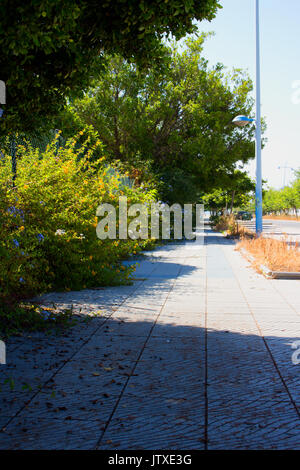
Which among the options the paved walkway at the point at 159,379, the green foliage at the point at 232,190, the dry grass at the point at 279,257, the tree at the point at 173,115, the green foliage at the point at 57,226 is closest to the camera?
the paved walkway at the point at 159,379

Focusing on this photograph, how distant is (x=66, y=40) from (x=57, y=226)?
344 centimetres

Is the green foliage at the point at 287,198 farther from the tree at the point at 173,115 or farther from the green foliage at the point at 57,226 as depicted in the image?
the green foliage at the point at 57,226

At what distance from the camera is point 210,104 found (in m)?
25.5

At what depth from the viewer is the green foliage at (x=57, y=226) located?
6359 millimetres

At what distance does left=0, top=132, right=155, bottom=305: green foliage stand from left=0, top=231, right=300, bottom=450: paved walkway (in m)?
0.82

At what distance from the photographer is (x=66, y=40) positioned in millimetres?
4578

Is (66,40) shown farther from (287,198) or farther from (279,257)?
(287,198)

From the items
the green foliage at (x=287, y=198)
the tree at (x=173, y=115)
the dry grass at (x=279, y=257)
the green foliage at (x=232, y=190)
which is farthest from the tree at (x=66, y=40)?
the green foliage at (x=287, y=198)

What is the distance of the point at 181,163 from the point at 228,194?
56.6ft

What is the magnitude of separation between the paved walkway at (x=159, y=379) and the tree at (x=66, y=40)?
9.37 feet

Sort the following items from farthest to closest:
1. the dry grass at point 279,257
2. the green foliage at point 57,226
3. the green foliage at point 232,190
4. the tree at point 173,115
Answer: the green foliage at point 232,190 → the tree at point 173,115 → the dry grass at point 279,257 → the green foliage at point 57,226

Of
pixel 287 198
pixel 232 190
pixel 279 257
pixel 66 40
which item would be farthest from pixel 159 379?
pixel 287 198

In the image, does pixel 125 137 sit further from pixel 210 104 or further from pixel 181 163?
pixel 210 104

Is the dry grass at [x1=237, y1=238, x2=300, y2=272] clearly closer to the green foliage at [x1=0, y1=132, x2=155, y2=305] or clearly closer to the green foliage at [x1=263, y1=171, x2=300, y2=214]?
the green foliage at [x1=0, y1=132, x2=155, y2=305]
